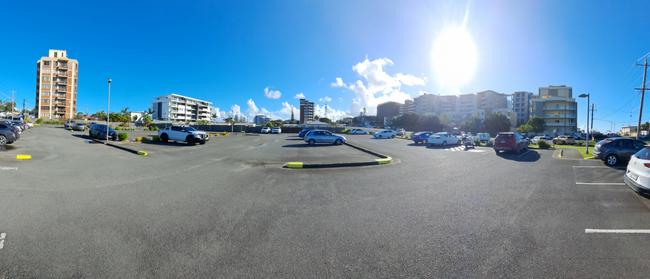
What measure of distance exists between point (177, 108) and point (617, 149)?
5490 inches

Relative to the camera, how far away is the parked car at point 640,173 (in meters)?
6.08

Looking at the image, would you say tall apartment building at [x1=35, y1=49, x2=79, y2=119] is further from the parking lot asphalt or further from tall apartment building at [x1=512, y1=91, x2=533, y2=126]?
tall apartment building at [x1=512, y1=91, x2=533, y2=126]

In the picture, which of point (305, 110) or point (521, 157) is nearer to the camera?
point (521, 157)

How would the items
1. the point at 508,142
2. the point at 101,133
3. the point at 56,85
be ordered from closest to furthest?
the point at 508,142 → the point at 101,133 → the point at 56,85

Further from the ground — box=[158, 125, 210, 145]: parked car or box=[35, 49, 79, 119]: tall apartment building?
box=[35, 49, 79, 119]: tall apartment building

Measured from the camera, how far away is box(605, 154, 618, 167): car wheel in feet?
44.8

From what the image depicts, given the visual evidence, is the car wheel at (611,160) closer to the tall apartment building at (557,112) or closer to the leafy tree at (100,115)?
the tall apartment building at (557,112)

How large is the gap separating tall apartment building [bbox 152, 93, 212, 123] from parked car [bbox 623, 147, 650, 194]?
136m

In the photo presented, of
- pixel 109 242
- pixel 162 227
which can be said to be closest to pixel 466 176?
pixel 162 227

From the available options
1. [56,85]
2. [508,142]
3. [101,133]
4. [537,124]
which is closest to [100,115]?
[56,85]

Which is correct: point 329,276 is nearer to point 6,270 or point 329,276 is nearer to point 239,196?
point 6,270

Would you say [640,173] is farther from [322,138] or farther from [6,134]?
[6,134]

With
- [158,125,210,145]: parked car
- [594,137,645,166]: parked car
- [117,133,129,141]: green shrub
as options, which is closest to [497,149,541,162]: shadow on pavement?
[594,137,645,166]: parked car

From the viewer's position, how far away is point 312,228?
4.62 meters
